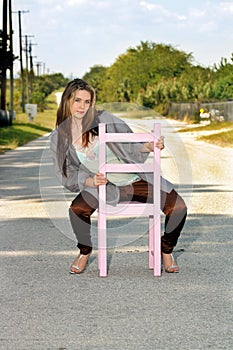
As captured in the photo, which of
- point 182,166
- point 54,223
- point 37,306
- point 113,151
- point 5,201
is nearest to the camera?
point 37,306

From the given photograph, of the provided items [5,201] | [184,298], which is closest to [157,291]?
[184,298]

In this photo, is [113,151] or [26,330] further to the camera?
[113,151]

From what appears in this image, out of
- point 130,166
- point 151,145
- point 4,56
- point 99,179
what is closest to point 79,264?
point 99,179

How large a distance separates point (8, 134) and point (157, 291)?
29.4 meters

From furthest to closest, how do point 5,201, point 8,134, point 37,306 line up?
point 8,134, point 5,201, point 37,306

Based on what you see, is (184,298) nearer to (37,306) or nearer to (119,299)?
(119,299)

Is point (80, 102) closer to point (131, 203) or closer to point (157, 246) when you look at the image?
point (131, 203)

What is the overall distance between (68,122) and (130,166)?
626 millimetres

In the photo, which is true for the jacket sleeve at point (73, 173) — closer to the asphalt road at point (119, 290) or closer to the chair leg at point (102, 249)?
the chair leg at point (102, 249)

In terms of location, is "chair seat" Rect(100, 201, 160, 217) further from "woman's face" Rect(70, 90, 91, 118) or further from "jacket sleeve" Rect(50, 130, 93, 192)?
"woman's face" Rect(70, 90, 91, 118)

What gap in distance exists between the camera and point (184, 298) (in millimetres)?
6086

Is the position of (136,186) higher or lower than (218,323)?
higher

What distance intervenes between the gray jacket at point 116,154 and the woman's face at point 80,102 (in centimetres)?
14

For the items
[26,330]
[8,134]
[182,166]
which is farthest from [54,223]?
[8,134]
